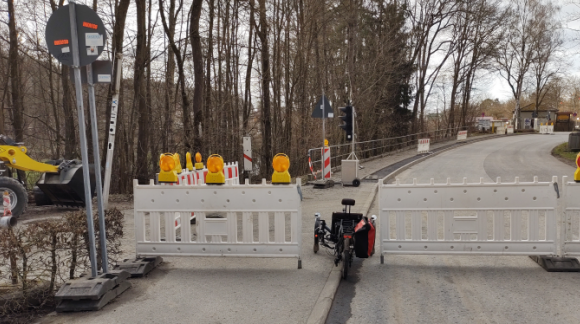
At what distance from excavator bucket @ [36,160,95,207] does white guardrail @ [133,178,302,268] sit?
A: 19.2 feet

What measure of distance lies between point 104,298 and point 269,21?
1840 centimetres

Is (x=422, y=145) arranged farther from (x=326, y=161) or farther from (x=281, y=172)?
(x=281, y=172)

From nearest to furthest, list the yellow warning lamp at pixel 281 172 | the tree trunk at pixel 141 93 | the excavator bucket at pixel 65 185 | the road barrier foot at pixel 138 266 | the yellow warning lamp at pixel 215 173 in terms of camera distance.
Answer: the road barrier foot at pixel 138 266, the yellow warning lamp at pixel 281 172, the yellow warning lamp at pixel 215 173, the excavator bucket at pixel 65 185, the tree trunk at pixel 141 93

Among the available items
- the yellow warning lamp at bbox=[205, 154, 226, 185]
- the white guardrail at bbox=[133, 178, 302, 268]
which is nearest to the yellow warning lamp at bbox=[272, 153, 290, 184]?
the white guardrail at bbox=[133, 178, 302, 268]

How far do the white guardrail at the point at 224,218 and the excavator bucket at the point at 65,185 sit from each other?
5854 mm

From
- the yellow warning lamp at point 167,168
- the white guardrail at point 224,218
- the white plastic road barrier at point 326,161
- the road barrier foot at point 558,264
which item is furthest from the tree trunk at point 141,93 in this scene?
the road barrier foot at point 558,264

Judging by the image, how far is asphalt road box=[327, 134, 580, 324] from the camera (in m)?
4.48

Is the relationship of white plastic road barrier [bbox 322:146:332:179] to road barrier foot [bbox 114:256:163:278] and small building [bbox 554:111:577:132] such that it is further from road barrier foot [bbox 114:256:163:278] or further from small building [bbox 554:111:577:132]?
small building [bbox 554:111:577:132]

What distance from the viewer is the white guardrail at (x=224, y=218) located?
5.88 meters

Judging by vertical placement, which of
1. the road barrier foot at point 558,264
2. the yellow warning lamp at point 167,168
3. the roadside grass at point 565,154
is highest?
the yellow warning lamp at point 167,168

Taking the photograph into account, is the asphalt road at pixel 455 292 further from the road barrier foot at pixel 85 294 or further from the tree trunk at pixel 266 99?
the tree trunk at pixel 266 99

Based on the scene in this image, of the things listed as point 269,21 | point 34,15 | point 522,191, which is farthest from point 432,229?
point 34,15

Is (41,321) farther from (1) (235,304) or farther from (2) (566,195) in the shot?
(2) (566,195)

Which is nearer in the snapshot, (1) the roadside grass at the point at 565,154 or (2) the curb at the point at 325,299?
(2) the curb at the point at 325,299
